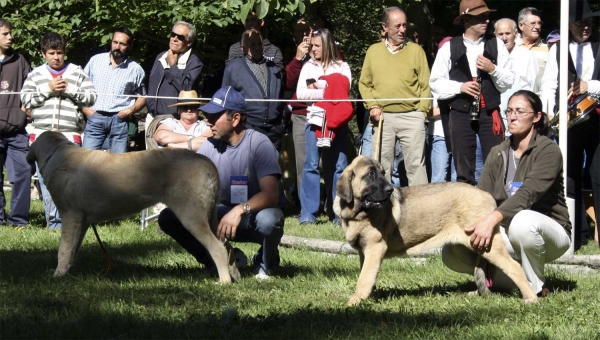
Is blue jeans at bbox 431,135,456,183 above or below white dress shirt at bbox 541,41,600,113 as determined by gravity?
below

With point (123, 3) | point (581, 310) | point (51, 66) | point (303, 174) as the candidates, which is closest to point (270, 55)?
point (303, 174)

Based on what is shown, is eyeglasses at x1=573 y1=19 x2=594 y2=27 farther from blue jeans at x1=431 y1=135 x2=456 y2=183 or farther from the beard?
the beard

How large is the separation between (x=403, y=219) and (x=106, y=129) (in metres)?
5.49

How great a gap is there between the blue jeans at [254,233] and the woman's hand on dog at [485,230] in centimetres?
167

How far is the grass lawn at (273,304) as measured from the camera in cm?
527

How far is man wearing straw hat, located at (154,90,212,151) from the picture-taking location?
31.2 feet

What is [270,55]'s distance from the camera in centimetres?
1121

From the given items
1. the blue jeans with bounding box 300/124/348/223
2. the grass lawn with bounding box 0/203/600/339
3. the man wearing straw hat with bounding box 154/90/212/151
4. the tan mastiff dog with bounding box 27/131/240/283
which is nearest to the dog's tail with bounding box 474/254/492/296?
the grass lawn with bounding box 0/203/600/339

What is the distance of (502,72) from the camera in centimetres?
922

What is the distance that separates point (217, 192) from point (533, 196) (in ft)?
8.08

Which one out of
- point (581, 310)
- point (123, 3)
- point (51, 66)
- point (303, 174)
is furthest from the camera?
point (123, 3)

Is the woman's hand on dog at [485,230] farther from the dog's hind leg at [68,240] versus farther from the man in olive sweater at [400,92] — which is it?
the man in olive sweater at [400,92]

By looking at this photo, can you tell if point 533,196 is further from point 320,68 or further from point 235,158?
point 320,68

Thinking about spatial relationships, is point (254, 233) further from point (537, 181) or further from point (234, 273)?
point (537, 181)
